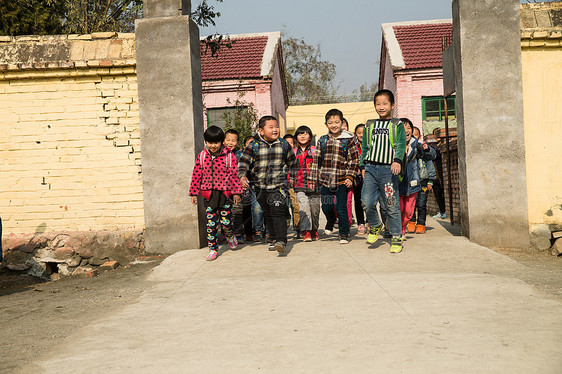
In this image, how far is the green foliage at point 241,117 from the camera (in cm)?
1650

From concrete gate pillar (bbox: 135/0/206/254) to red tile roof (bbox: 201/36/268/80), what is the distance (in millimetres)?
11159

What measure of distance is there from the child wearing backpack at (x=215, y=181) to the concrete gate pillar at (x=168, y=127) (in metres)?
0.47

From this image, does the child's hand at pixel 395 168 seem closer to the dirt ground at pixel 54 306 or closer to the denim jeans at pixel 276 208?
the denim jeans at pixel 276 208

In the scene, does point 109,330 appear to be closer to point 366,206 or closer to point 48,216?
point 366,206

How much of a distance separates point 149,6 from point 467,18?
14.1 feet

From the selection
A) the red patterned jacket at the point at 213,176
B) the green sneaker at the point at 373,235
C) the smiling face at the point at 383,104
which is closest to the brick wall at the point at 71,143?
the red patterned jacket at the point at 213,176

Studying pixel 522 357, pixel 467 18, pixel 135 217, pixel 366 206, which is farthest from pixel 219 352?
pixel 467 18

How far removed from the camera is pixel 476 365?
2.73 meters

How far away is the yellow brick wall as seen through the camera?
711 cm

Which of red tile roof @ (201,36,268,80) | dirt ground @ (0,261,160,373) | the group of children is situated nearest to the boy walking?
the group of children

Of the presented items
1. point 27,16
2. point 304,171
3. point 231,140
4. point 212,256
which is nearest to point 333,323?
point 212,256

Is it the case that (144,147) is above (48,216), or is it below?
above

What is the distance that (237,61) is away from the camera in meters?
19.4

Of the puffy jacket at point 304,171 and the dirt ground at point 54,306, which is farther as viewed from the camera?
the puffy jacket at point 304,171
